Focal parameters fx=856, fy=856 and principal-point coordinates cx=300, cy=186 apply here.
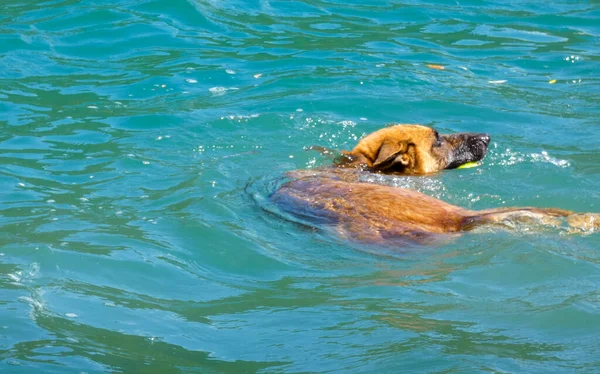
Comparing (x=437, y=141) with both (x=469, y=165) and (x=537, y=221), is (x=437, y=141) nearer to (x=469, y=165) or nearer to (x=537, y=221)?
(x=469, y=165)

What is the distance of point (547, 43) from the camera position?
13.4 metres

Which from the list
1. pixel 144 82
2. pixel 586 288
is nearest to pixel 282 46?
pixel 144 82

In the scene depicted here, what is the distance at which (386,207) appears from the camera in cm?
653

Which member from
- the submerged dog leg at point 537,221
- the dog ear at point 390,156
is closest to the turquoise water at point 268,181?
the submerged dog leg at point 537,221

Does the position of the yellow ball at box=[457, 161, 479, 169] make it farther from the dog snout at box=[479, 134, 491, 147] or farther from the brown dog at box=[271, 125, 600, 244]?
the brown dog at box=[271, 125, 600, 244]

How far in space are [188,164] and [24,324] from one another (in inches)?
151

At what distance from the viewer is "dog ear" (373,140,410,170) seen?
27.0 feet

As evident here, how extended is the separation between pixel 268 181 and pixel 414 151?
4.98 ft

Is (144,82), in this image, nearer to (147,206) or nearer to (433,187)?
(147,206)

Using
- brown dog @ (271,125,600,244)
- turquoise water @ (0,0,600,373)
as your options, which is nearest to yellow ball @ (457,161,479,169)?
turquoise water @ (0,0,600,373)

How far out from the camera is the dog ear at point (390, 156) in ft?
Answer: 27.0

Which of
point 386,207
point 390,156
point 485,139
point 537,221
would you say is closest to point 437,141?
point 485,139

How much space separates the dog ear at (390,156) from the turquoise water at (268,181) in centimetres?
35

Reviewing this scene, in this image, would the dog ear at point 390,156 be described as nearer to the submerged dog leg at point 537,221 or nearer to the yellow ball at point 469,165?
the yellow ball at point 469,165
